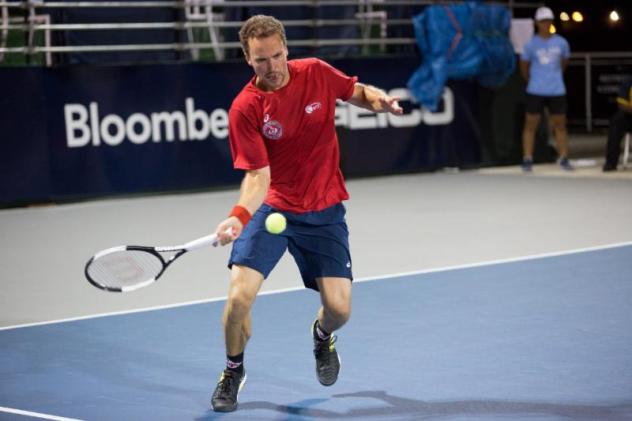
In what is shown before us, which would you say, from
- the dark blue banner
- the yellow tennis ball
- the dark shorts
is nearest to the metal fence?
the dark blue banner

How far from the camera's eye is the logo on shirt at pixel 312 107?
5871 mm

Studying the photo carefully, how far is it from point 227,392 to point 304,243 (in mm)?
786

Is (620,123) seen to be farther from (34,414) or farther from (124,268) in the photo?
(34,414)

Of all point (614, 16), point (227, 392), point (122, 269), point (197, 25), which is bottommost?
point (227, 392)

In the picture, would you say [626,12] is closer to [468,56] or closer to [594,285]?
[468,56]

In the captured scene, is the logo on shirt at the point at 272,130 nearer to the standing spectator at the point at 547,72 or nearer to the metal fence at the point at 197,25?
the metal fence at the point at 197,25

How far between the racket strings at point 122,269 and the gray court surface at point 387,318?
62cm

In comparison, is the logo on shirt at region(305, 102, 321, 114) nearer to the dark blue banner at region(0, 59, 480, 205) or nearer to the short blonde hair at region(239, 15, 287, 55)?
the short blonde hair at region(239, 15, 287, 55)

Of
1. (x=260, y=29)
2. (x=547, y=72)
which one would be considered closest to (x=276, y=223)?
(x=260, y=29)

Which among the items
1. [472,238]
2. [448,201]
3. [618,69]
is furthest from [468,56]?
[618,69]

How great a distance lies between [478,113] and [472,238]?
6.29 m

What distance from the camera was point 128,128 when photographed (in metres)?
14.3

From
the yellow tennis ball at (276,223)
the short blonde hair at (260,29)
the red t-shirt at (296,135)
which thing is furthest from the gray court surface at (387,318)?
the short blonde hair at (260,29)

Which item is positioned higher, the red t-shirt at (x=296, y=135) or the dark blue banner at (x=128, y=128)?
the red t-shirt at (x=296, y=135)
